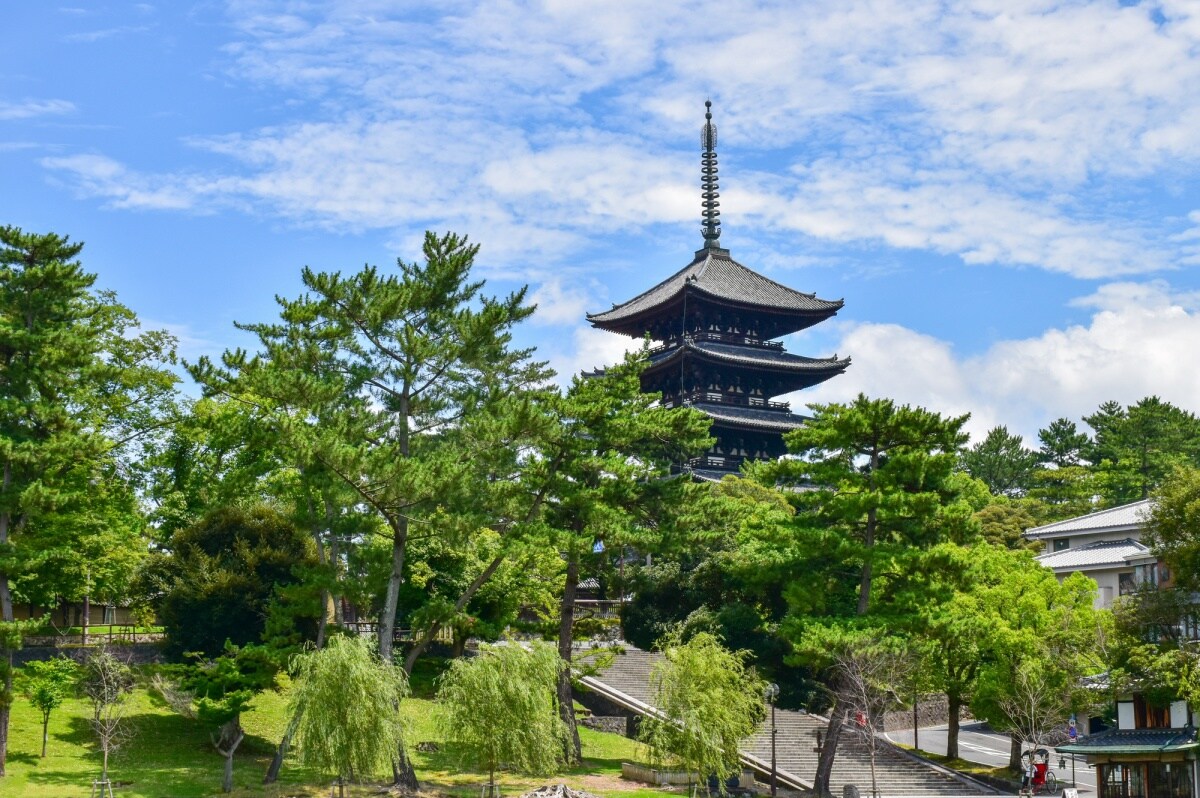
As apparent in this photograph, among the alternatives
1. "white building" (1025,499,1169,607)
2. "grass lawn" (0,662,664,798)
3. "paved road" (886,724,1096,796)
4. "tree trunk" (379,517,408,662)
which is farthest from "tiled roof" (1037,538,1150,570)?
"tree trunk" (379,517,408,662)

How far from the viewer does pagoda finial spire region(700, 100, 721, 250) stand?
276ft

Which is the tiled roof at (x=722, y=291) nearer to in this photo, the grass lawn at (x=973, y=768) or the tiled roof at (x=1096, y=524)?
the tiled roof at (x=1096, y=524)

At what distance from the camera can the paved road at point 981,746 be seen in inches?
1735

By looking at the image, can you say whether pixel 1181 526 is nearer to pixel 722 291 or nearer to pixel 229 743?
pixel 229 743

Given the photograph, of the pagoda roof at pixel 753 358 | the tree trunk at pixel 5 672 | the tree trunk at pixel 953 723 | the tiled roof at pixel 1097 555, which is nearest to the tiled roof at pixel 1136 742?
the tree trunk at pixel 953 723

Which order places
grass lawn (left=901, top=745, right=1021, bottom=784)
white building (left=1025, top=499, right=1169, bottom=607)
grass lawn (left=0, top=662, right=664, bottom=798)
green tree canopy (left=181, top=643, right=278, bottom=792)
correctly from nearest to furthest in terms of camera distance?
grass lawn (left=0, top=662, right=664, bottom=798)
green tree canopy (left=181, top=643, right=278, bottom=792)
grass lawn (left=901, top=745, right=1021, bottom=784)
white building (left=1025, top=499, right=1169, bottom=607)

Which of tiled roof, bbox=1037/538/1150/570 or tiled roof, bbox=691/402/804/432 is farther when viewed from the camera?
tiled roof, bbox=691/402/804/432

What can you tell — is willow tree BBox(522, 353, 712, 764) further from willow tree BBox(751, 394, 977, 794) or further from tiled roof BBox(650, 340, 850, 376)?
tiled roof BBox(650, 340, 850, 376)

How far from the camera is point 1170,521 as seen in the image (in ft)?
114

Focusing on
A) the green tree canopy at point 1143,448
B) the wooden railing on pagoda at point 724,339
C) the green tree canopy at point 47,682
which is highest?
the wooden railing on pagoda at point 724,339

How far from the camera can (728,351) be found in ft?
251

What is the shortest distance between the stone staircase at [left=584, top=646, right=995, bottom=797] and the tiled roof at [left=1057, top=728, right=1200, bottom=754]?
4369mm

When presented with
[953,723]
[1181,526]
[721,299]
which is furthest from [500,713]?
[721,299]

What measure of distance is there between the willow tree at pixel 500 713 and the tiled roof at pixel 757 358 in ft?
137
